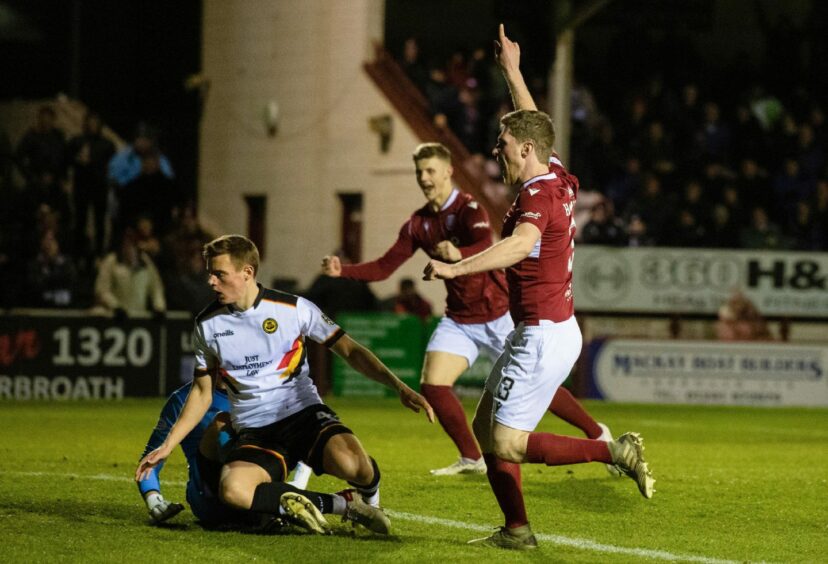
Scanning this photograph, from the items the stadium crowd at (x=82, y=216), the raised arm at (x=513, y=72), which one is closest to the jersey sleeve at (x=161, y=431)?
the raised arm at (x=513, y=72)

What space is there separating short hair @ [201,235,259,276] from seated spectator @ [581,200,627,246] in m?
13.7

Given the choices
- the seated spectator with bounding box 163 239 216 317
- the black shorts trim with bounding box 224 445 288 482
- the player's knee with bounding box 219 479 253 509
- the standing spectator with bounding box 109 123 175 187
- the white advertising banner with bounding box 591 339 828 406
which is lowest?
the white advertising banner with bounding box 591 339 828 406

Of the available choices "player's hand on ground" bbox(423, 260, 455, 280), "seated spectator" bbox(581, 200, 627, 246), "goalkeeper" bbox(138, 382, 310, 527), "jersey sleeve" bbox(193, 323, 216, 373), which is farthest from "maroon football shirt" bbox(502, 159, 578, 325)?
"seated spectator" bbox(581, 200, 627, 246)

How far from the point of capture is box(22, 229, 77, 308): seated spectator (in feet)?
60.1

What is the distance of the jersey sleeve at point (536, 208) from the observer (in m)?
6.49

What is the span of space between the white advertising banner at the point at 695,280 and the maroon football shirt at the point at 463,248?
10509mm

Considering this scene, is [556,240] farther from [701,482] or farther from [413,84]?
[413,84]

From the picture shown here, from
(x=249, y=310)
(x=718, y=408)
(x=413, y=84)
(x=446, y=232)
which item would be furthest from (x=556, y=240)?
(x=413, y=84)

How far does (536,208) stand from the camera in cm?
654

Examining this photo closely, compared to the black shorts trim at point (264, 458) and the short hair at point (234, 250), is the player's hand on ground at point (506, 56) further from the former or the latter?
the black shorts trim at point (264, 458)

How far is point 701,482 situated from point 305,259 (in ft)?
46.7

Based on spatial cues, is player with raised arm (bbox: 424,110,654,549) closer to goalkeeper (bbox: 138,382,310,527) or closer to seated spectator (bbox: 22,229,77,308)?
goalkeeper (bbox: 138,382,310,527)

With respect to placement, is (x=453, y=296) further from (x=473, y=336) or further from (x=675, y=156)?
(x=675, y=156)

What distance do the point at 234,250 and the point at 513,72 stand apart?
1.95m
